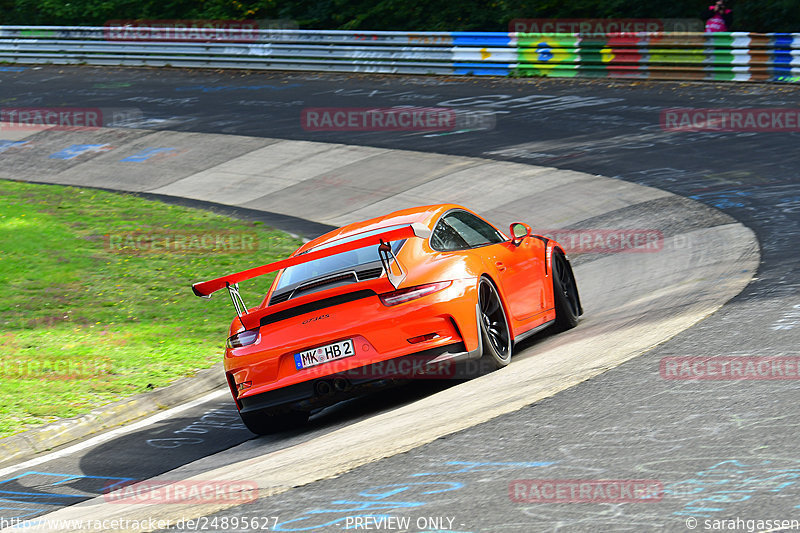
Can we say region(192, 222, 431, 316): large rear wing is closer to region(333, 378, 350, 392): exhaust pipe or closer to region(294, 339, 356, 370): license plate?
region(294, 339, 356, 370): license plate

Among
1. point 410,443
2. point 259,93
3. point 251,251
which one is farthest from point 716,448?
point 259,93

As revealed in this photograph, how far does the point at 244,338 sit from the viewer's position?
744cm

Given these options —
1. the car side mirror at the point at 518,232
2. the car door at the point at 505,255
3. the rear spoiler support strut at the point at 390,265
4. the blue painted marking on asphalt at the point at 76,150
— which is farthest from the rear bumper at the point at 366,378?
the blue painted marking on asphalt at the point at 76,150

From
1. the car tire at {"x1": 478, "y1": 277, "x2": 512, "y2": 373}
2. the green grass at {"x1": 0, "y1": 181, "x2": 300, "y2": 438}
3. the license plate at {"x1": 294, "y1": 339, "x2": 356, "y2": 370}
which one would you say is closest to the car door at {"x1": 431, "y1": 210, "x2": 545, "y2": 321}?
the car tire at {"x1": 478, "y1": 277, "x2": 512, "y2": 373}

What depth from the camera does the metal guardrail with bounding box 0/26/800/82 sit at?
920 inches

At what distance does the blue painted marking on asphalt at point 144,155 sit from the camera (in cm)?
2242

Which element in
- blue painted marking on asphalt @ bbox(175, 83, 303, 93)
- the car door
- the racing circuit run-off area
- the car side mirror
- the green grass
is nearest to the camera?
the racing circuit run-off area

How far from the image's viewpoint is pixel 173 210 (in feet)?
58.4

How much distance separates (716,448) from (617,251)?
769 cm

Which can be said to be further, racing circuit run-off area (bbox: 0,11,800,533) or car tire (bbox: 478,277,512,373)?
car tire (bbox: 478,277,512,373)

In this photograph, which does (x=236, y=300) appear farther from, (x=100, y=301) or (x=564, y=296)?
(x=100, y=301)

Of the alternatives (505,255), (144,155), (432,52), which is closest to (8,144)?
(144,155)

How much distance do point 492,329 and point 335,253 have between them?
1303mm

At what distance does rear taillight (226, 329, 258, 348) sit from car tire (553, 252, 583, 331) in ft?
9.73
